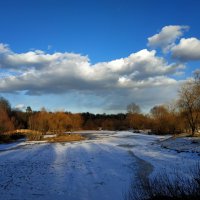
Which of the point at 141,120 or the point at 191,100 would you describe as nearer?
the point at 191,100

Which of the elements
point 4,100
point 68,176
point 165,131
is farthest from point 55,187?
point 4,100

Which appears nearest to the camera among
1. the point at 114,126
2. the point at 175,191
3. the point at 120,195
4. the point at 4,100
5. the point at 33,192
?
the point at 175,191

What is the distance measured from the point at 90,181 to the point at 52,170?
5.08 metres

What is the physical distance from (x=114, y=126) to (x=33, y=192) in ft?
482

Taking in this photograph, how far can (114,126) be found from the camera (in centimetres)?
16212

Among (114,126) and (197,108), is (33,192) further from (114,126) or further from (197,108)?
(114,126)

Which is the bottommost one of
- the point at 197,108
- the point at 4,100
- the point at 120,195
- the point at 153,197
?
the point at 120,195

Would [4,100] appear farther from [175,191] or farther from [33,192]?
[175,191]

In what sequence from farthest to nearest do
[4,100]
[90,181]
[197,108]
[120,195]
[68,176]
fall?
1. [4,100]
2. [197,108]
3. [68,176]
4. [90,181]
5. [120,195]

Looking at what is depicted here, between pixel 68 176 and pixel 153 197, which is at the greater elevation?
pixel 153 197

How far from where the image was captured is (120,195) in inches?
584

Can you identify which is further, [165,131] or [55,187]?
[165,131]

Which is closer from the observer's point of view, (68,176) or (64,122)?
(68,176)

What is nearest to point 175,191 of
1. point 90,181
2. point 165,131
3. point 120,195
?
point 120,195
